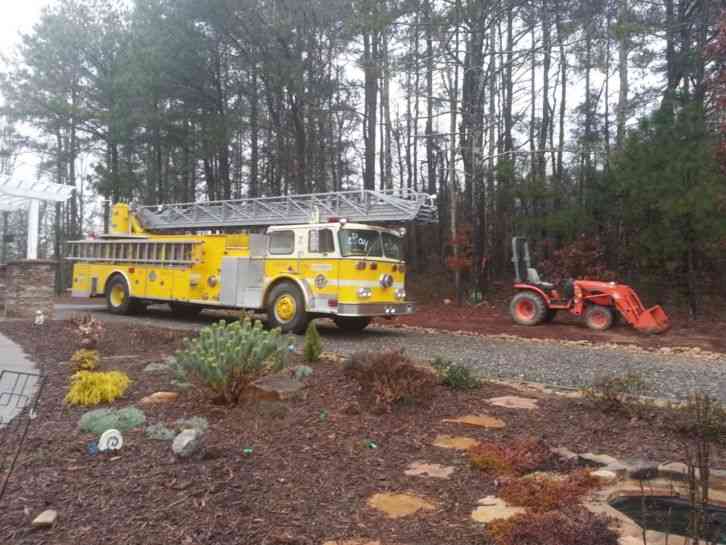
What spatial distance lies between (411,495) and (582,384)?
3.80m

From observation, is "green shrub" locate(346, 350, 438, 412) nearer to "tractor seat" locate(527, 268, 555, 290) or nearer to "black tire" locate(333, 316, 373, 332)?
"black tire" locate(333, 316, 373, 332)

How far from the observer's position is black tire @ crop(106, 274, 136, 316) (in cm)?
1498

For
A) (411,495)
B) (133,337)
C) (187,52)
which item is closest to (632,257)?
(133,337)

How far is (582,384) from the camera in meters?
6.51

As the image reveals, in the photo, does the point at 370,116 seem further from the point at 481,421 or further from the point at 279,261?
the point at 481,421

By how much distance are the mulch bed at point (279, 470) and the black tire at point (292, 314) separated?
5.64 metres

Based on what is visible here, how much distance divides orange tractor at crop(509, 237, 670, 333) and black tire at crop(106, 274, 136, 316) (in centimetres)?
953

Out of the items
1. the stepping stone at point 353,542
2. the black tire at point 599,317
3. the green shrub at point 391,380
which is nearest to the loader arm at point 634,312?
the black tire at point 599,317

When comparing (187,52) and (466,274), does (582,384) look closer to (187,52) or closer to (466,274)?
(466,274)

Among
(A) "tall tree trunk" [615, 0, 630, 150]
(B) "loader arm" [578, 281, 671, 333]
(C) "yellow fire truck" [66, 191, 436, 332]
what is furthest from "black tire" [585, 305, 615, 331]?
(A) "tall tree trunk" [615, 0, 630, 150]

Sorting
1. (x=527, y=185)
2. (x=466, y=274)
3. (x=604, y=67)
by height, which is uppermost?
(x=604, y=67)

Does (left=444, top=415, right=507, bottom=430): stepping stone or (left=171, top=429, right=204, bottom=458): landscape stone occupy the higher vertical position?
(left=171, top=429, right=204, bottom=458): landscape stone

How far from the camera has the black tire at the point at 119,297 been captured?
49.1 feet

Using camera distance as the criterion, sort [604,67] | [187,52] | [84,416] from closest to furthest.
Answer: [84,416], [604,67], [187,52]
